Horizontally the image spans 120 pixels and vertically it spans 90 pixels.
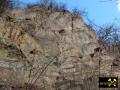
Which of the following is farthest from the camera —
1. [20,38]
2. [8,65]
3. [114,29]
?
[114,29]

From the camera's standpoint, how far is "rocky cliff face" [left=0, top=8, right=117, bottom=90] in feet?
43.1

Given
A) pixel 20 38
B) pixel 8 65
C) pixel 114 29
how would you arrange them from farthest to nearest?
1. pixel 114 29
2. pixel 20 38
3. pixel 8 65

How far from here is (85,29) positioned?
1581cm

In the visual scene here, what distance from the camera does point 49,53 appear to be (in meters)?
14.0

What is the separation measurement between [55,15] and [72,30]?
35.7 inches

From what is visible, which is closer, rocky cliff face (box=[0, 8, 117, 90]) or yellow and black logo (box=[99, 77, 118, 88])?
yellow and black logo (box=[99, 77, 118, 88])

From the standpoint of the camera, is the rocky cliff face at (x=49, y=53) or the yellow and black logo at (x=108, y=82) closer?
the yellow and black logo at (x=108, y=82)

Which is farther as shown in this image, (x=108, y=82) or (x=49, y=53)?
(x=49, y=53)

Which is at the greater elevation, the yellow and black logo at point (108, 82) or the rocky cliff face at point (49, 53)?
the rocky cliff face at point (49, 53)

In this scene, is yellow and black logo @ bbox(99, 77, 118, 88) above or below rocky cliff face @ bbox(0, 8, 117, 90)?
below

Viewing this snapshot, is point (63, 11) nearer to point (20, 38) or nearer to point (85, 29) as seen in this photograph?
point (85, 29)

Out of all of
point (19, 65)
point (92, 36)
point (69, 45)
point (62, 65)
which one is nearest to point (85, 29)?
point (92, 36)

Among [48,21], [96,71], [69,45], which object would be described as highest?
[48,21]

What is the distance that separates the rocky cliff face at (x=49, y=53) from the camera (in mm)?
13125
